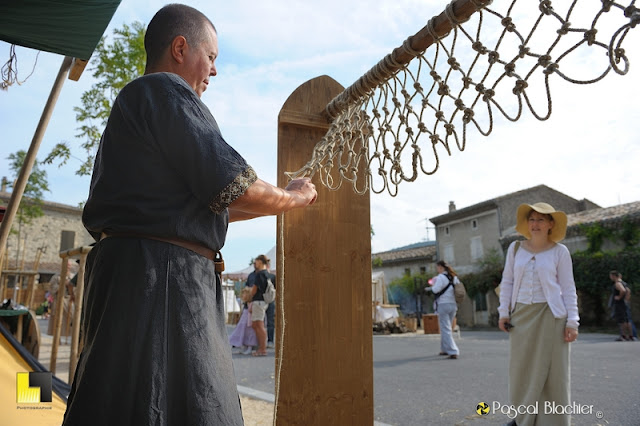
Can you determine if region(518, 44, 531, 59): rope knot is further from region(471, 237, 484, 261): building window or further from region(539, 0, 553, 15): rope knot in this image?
region(471, 237, 484, 261): building window

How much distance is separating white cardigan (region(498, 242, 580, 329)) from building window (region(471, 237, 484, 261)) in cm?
2848

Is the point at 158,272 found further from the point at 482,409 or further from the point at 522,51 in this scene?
the point at 482,409

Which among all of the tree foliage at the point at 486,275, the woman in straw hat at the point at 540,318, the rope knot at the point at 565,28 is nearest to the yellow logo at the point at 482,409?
the woman in straw hat at the point at 540,318

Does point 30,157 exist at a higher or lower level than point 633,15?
higher

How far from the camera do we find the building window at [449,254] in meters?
33.0

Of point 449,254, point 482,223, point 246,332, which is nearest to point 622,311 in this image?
point 246,332

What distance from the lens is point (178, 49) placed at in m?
1.57

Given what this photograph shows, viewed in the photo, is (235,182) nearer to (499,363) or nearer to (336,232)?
(336,232)

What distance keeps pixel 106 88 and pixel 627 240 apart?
933 inches

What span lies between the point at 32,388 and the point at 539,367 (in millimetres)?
3603

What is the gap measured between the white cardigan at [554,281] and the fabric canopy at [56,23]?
3514 millimetres

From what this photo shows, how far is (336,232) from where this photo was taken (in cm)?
254

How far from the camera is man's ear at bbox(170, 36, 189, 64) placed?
5.13ft

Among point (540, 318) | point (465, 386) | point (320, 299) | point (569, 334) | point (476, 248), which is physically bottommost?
point (465, 386)
